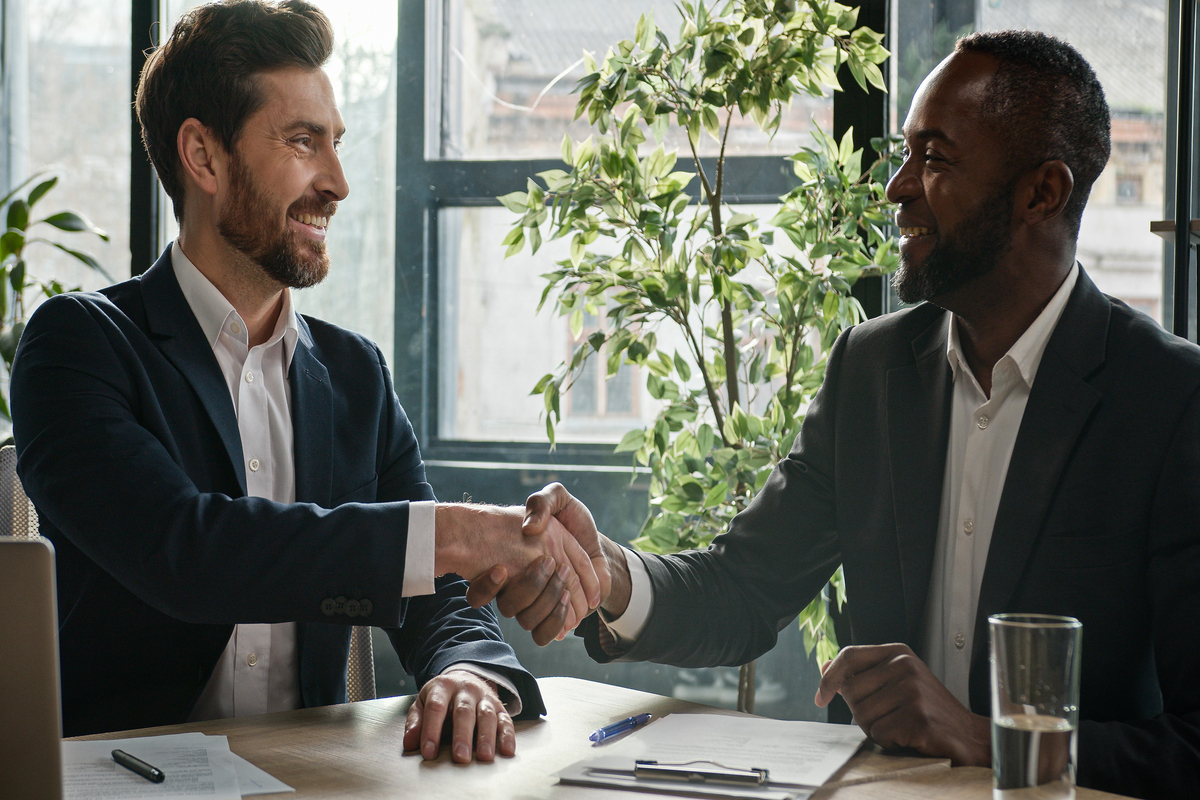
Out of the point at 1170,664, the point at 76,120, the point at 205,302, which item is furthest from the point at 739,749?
the point at 76,120

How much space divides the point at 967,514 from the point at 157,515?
46.1 inches

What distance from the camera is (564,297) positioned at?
90.6 inches

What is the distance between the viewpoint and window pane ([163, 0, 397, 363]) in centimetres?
314

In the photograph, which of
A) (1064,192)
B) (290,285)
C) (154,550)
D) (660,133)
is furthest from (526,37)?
(154,550)

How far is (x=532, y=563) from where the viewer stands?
4.91 feet

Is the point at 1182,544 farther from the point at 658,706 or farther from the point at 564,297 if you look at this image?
the point at 564,297

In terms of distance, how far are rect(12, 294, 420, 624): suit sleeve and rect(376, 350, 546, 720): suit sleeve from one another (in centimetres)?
19

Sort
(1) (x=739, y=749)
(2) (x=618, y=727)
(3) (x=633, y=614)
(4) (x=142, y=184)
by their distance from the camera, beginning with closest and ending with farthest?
(1) (x=739, y=749), (2) (x=618, y=727), (3) (x=633, y=614), (4) (x=142, y=184)

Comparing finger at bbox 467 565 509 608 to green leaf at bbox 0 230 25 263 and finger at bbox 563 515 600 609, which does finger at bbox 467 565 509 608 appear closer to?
finger at bbox 563 515 600 609

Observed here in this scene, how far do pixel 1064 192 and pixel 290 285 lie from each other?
1298mm

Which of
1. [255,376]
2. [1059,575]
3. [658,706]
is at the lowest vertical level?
[658,706]

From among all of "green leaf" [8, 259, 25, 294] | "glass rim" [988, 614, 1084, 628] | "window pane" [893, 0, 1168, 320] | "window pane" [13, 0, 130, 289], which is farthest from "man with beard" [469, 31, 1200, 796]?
"window pane" [13, 0, 130, 289]

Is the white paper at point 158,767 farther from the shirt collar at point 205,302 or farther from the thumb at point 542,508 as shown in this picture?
the shirt collar at point 205,302

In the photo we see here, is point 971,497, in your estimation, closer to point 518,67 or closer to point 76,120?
point 518,67
